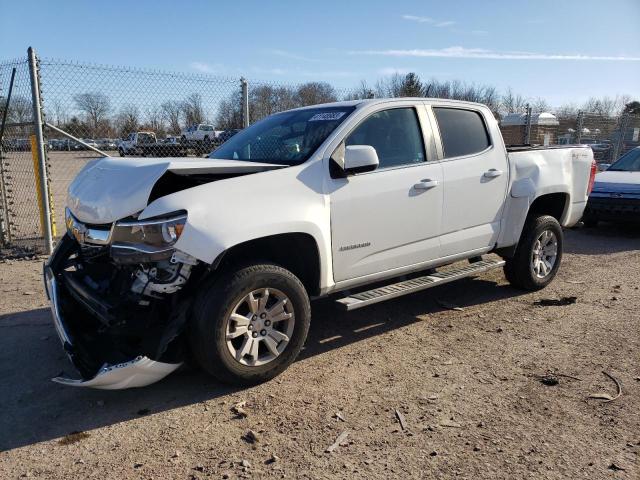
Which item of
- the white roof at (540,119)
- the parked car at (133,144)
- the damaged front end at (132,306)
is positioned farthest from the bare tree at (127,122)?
the white roof at (540,119)

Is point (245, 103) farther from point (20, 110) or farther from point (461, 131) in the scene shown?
point (461, 131)

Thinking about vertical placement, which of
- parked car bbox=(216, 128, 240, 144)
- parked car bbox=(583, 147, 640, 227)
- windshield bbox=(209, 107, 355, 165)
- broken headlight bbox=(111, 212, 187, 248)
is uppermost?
parked car bbox=(216, 128, 240, 144)

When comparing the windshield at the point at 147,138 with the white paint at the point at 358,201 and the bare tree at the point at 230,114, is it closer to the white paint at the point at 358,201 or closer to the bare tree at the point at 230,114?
the bare tree at the point at 230,114

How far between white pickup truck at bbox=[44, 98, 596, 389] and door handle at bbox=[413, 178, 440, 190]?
13 millimetres

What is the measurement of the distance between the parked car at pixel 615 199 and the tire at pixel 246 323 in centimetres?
760

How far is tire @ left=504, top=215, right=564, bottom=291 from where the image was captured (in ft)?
18.5

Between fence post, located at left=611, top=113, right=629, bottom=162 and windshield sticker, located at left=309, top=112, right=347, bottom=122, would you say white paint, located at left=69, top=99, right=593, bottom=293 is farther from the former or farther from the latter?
fence post, located at left=611, top=113, right=629, bottom=162

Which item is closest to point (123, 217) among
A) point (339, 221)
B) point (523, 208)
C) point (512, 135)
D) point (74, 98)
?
point (339, 221)

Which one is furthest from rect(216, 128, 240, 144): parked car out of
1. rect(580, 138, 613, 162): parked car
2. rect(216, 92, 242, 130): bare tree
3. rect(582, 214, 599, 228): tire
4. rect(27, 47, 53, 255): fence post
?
rect(580, 138, 613, 162): parked car

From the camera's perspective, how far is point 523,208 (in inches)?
216

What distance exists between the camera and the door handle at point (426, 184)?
4454 mm

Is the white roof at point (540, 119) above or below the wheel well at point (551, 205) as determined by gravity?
above

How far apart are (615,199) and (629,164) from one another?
1765mm

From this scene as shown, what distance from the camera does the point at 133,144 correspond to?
28.3 ft
